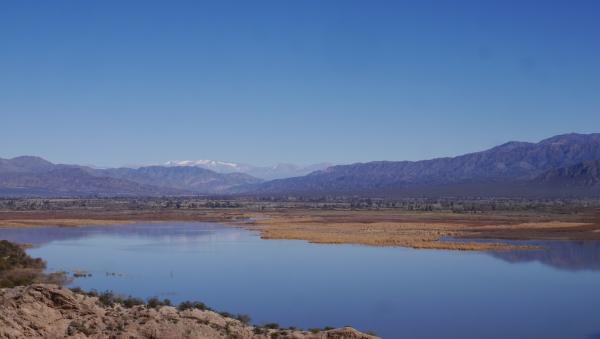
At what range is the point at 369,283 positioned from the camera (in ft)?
103

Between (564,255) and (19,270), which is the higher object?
(19,270)

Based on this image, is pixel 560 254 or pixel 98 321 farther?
pixel 560 254

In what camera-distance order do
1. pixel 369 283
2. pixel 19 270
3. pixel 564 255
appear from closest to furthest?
pixel 19 270, pixel 369 283, pixel 564 255

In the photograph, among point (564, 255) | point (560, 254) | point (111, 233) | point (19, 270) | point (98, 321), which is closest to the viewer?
point (98, 321)

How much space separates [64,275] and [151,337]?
17.4 m

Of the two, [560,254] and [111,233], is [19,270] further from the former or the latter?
[111,233]

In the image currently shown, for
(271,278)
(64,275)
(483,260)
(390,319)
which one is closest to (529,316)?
(390,319)

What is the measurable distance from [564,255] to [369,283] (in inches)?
681

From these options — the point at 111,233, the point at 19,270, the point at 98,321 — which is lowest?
the point at 98,321

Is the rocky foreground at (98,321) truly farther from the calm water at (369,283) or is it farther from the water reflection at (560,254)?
the water reflection at (560,254)

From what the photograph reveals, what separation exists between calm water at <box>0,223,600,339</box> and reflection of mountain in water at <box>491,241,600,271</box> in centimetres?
6

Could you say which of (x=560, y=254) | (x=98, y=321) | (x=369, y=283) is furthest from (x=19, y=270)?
(x=560, y=254)

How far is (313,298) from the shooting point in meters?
27.4

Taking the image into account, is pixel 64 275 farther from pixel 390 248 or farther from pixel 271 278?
pixel 390 248
